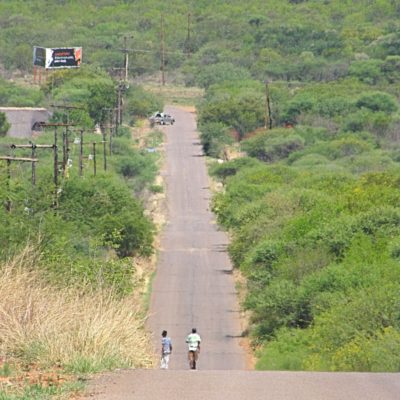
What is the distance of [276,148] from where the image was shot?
90.8 m

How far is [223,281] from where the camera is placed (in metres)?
49.6

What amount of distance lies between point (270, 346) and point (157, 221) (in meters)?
39.2

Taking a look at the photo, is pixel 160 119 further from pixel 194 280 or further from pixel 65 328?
pixel 65 328

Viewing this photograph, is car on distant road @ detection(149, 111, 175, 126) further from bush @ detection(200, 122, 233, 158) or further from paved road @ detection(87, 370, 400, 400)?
paved road @ detection(87, 370, 400, 400)

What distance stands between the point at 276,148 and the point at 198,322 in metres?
51.5

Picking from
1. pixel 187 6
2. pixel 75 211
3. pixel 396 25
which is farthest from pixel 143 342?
pixel 187 6

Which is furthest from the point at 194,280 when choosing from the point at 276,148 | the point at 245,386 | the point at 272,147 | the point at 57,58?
the point at 57,58

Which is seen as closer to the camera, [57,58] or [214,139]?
[214,139]

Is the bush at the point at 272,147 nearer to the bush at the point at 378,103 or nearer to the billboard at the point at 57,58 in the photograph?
the bush at the point at 378,103

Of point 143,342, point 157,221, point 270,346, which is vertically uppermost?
point 143,342

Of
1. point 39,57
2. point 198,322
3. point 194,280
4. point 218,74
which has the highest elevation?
point 39,57

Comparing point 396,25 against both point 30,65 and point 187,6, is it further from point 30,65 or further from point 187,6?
point 30,65

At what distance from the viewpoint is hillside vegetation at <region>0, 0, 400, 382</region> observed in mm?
28969

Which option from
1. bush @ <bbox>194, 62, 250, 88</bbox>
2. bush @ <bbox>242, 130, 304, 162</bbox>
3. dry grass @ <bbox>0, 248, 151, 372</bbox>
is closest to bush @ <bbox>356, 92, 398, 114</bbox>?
bush @ <bbox>242, 130, 304, 162</bbox>
